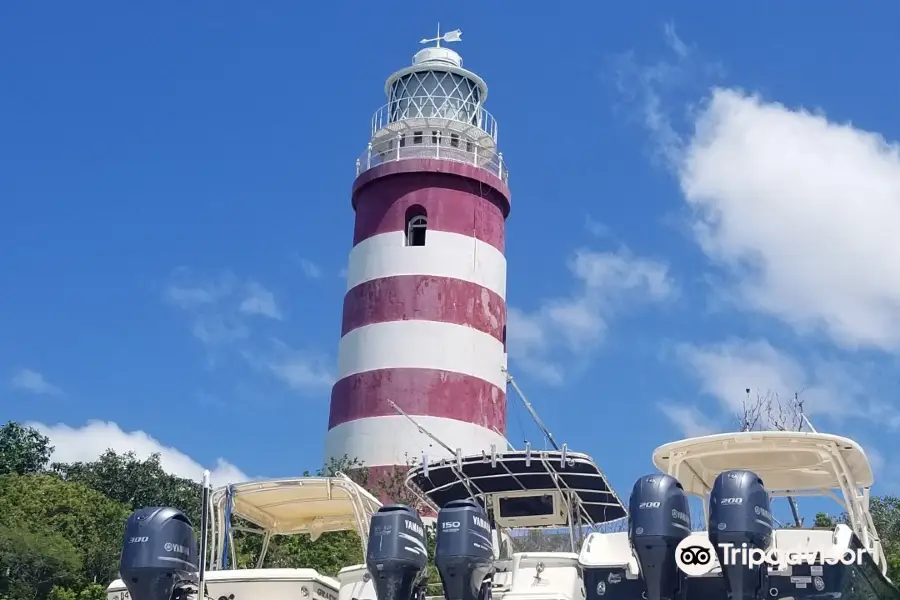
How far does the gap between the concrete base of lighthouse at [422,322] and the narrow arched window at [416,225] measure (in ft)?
0.32

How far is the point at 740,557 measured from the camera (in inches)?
513

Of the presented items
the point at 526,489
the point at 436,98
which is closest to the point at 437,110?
the point at 436,98

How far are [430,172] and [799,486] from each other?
17.3m

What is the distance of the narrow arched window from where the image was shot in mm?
33250

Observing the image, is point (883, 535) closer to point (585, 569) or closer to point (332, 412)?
point (332, 412)

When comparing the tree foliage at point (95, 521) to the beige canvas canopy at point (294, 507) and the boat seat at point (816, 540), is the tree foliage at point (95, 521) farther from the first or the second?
the boat seat at point (816, 540)

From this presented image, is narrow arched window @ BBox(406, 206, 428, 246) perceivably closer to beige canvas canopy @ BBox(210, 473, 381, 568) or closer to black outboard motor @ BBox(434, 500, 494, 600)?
beige canvas canopy @ BBox(210, 473, 381, 568)

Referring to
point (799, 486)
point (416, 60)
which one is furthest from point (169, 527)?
point (416, 60)

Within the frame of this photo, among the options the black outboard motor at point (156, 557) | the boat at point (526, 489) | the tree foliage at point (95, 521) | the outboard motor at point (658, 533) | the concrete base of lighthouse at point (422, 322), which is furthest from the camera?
the concrete base of lighthouse at point (422, 322)

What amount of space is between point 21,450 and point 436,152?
584 inches

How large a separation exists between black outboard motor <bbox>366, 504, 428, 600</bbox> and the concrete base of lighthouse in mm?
15544

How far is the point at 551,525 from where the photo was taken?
65.4ft

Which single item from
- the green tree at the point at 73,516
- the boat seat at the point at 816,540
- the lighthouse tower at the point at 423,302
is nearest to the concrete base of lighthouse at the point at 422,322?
the lighthouse tower at the point at 423,302

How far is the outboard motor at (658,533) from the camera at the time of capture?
1336 centimetres
